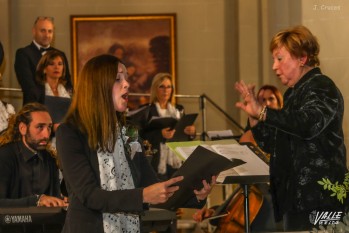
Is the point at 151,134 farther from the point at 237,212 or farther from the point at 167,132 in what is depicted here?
the point at 237,212

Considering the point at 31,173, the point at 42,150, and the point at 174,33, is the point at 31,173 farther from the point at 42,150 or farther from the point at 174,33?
the point at 174,33

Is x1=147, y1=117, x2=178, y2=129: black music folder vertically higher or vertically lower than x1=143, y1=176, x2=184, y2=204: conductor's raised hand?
lower

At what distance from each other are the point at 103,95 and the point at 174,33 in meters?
9.80

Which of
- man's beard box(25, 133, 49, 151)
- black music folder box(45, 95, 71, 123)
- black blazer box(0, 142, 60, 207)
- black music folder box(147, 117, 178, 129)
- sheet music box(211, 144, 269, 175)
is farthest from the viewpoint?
black music folder box(147, 117, 178, 129)

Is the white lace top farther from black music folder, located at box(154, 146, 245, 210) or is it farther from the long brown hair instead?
black music folder, located at box(154, 146, 245, 210)

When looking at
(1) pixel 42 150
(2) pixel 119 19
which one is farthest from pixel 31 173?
(2) pixel 119 19

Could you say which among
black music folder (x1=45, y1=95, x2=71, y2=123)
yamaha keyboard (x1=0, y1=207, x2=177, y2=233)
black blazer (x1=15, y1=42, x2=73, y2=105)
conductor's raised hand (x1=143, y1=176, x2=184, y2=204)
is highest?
black blazer (x1=15, y1=42, x2=73, y2=105)

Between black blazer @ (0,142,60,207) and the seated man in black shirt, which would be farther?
the seated man in black shirt

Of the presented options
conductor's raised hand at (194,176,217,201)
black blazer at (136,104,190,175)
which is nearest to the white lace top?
conductor's raised hand at (194,176,217,201)

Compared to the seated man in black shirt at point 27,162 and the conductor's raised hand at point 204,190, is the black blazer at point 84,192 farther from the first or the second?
the seated man in black shirt at point 27,162

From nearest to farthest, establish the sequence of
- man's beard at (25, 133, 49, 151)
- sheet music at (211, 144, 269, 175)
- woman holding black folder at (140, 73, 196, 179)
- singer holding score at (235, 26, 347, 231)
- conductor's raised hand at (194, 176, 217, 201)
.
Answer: conductor's raised hand at (194, 176, 217, 201), singer holding score at (235, 26, 347, 231), sheet music at (211, 144, 269, 175), man's beard at (25, 133, 49, 151), woman holding black folder at (140, 73, 196, 179)

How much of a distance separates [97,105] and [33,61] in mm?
5686

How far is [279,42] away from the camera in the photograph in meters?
4.61

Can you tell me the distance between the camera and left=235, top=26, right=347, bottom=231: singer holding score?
14.3ft
